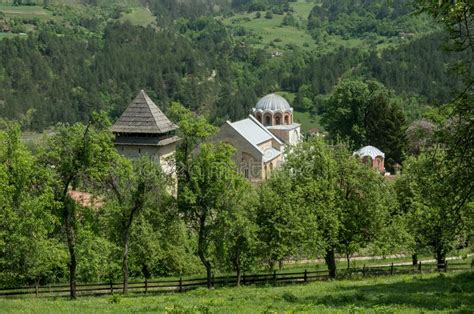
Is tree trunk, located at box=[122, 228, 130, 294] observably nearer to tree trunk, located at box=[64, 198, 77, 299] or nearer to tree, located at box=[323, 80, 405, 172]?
tree trunk, located at box=[64, 198, 77, 299]

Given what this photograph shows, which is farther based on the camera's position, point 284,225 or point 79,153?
point 284,225

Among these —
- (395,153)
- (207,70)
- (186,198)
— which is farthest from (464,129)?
(207,70)

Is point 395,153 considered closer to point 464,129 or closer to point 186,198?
point 186,198

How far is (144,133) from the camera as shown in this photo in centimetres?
5088

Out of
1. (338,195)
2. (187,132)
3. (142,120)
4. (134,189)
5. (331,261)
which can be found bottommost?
(331,261)

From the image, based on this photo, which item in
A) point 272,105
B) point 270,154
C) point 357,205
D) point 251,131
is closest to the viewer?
point 357,205

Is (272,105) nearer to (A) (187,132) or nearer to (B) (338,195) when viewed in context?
(B) (338,195)

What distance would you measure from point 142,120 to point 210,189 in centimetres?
2166

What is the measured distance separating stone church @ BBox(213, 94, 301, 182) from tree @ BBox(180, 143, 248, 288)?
94.4ft

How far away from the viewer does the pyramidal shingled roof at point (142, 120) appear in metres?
51.0

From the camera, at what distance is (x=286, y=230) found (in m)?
33.1

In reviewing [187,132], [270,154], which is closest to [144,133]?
[187,132]

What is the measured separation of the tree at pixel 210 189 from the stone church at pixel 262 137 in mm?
28783

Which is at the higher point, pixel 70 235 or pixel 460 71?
pixel 460 71
